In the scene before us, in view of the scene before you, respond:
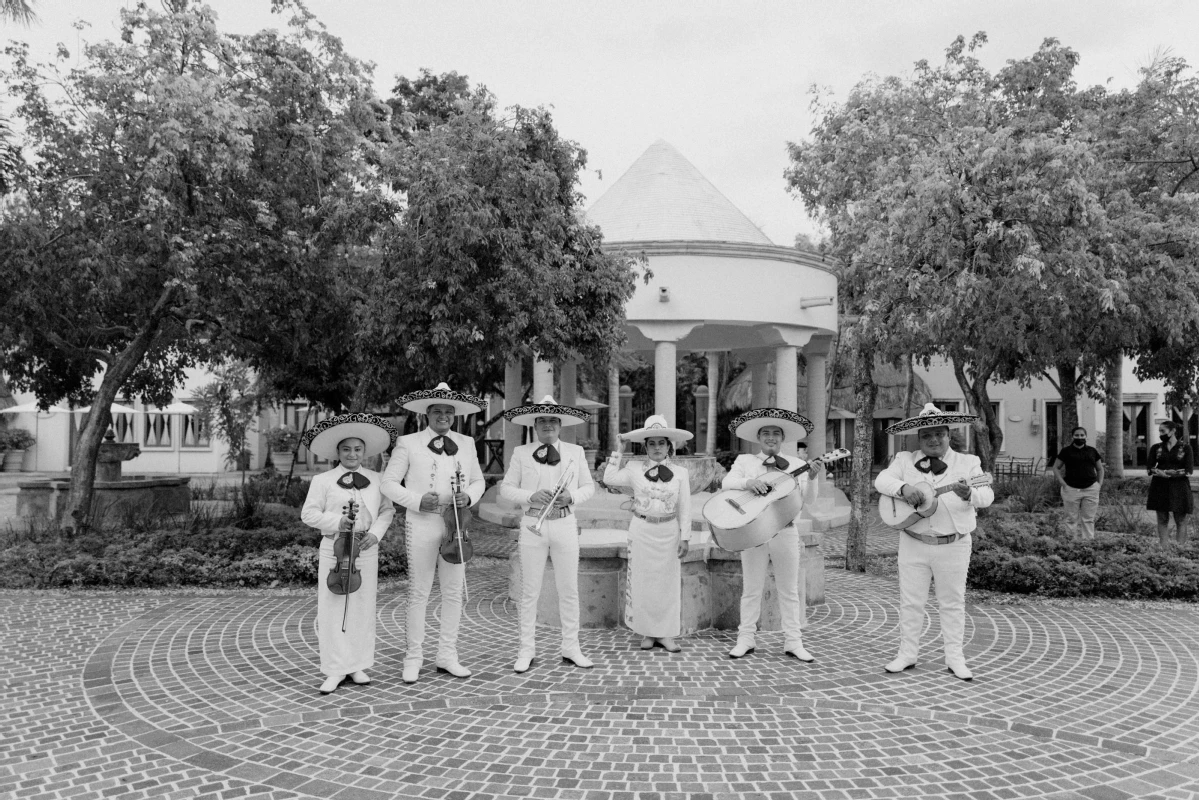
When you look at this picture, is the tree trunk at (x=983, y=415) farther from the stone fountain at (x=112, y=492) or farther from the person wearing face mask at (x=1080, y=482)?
the stone fountain at (x=112, y=492)

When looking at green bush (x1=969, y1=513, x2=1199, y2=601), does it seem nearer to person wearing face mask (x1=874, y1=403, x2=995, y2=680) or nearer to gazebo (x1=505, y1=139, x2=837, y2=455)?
person wearing face mask (x1=874, y1=403, x2=995, y2=680)

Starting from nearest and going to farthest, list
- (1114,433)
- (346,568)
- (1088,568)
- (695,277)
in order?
1. (346,568)
2. (1088,568)
3. (695,277)
4. (1114,433)

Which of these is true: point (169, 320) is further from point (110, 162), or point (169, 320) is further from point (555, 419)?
point (555, 419)

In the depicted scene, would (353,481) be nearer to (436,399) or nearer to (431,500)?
(431,500)

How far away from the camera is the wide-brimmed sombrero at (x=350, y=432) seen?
18.6ft

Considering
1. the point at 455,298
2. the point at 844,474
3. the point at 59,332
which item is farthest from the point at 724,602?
the point at 844,474

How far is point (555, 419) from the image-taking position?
6.27 m

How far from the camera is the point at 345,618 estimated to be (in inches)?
221

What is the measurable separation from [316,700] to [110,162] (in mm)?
7097

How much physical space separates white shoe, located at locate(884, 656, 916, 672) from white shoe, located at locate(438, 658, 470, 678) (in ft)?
9.38

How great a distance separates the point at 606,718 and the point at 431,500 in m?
1.75

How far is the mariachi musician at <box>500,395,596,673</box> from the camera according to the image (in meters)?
6.11

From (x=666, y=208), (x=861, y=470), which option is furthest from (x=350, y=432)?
(x=666, y=208)

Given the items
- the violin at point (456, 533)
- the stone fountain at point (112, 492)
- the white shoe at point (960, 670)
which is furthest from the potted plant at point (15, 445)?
the white shoe at point (960, 670)
